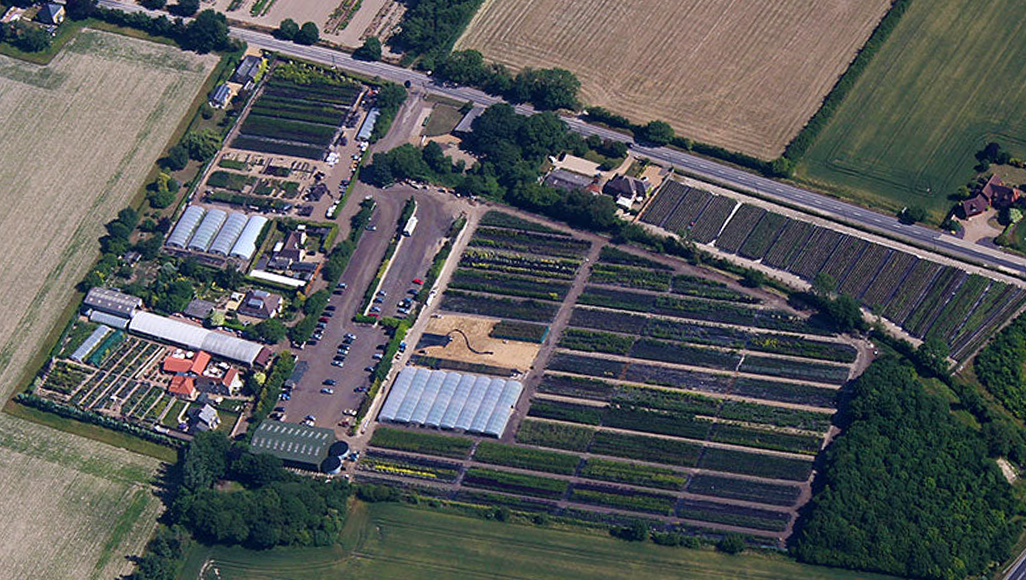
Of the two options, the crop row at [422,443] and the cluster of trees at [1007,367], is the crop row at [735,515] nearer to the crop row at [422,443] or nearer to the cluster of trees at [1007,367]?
the crop row at [422,443]

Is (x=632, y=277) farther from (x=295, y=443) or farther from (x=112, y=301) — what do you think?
(x=112, y=301)

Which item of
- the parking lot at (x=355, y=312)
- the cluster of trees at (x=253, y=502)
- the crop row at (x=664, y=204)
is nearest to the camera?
the cluster of trees at (x=253, y=502)

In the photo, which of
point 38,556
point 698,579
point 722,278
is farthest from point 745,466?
point 38,556

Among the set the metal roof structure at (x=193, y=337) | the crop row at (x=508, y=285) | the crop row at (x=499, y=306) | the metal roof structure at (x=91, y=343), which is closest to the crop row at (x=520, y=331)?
the crop row at (x=499, y=306)

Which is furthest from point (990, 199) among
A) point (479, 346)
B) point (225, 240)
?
point (225, 240)

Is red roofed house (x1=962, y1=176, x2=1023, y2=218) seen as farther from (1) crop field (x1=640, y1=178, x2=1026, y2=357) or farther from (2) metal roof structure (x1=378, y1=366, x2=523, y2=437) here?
(2) metal roof structure (x1=378, y1=366, x2=523, y2=437)

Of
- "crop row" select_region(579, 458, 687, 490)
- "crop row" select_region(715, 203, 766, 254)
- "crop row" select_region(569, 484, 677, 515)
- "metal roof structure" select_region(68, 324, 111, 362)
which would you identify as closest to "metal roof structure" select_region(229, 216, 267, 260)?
"metal roof structure" select_region(68, 324, 111, 362)
